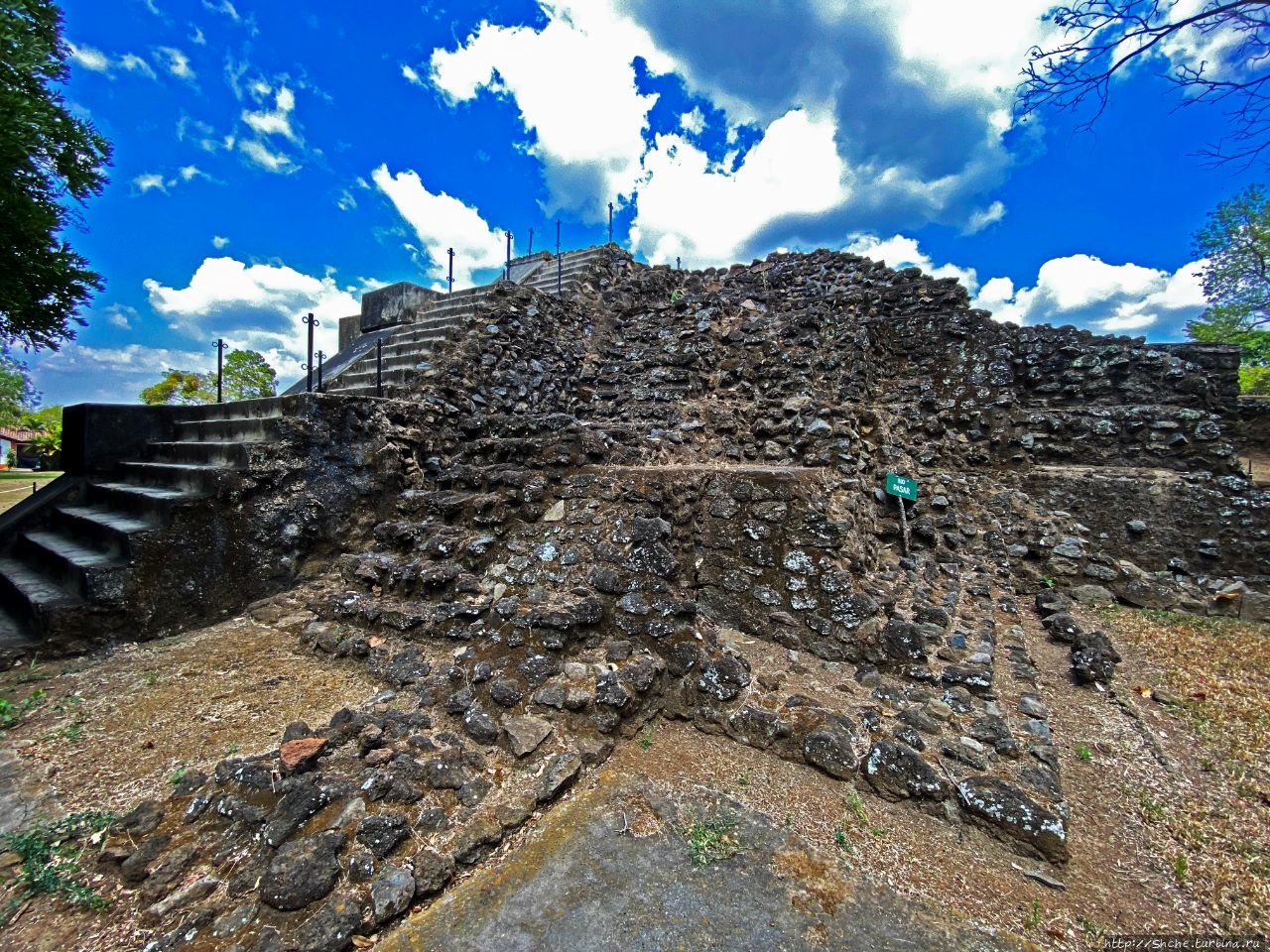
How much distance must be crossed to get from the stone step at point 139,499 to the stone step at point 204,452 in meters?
0.41

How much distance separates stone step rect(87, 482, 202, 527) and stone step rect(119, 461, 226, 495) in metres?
0.08

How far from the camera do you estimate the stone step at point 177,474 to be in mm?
4441

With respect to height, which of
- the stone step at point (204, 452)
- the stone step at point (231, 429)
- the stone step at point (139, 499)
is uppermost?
the stone step at point (231, 429)

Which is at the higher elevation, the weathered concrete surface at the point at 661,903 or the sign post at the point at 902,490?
the sign post at the point at 902,490

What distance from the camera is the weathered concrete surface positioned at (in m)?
1.87

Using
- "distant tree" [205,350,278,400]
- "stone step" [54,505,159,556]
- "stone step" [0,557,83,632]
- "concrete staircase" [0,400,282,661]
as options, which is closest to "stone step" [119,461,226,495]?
"concrete staircase" [0,400,282,661]

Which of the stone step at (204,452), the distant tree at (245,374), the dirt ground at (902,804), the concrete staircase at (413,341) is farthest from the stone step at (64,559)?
the distant tree at (245,374)

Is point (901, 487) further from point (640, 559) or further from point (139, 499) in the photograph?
point (139, 499)

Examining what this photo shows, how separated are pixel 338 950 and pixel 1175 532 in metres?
8.60

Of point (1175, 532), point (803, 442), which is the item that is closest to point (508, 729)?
point (803, 442)

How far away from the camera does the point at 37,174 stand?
6.36 meters

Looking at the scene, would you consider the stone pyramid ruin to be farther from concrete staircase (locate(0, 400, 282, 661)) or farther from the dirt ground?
the dirt ground

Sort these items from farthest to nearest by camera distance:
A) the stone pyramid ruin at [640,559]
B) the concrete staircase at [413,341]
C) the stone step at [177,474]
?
the concrete staircase at [413,341] < the stone step at [177,474] < the stone pyramid ruin at [640,559]

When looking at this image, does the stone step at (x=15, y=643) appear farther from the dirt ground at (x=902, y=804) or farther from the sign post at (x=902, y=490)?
the sign post at (x=902, y=490)
